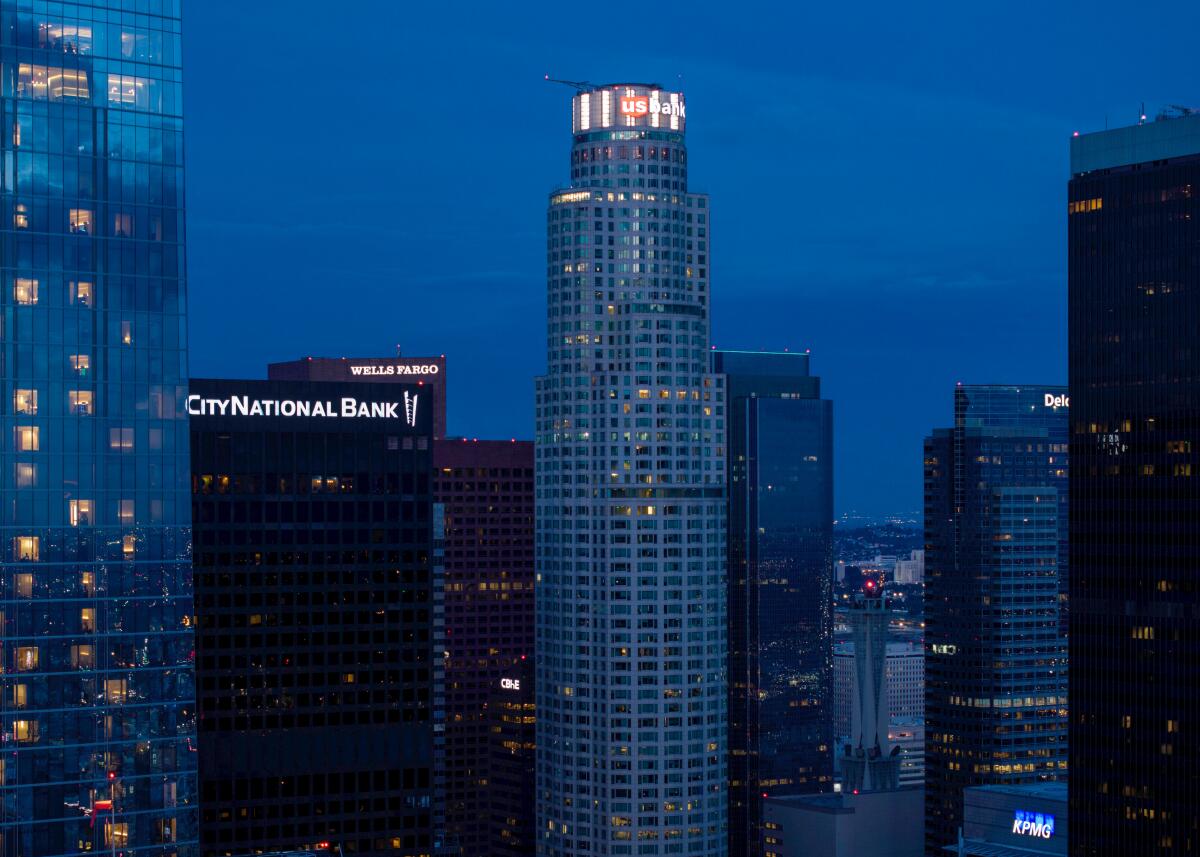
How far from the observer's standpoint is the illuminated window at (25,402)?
188375 millimetres

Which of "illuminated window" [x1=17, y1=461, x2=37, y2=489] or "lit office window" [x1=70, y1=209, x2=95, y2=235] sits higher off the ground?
"lit office window" [x1=70, y1=209, x2=95, y2=235]

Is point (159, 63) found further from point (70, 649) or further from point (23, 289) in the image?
point (70, 649)

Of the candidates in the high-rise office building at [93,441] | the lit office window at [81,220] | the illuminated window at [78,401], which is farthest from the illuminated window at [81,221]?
the illuminated window at [78,401]

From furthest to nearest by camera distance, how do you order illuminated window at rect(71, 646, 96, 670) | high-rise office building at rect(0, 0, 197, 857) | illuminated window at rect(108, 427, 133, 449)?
illuminated window at rect(108, 427, 133, 449) → illuminated window at rect(71, 646, 96, 670) → high-rise office building at rect(0, 0, 197, 857)

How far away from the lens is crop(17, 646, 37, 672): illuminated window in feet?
611

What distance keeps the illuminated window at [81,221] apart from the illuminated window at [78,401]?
1387 centimetres

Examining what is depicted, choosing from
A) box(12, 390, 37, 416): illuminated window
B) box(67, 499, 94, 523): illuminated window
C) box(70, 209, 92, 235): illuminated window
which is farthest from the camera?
box(70, 209, 92, 235): illuminated window

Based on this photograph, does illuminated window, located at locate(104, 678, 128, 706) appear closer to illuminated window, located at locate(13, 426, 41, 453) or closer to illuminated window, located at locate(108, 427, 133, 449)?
illuminated window, located at locate(108, 427, 133, 449)

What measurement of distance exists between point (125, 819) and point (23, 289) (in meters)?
46.4

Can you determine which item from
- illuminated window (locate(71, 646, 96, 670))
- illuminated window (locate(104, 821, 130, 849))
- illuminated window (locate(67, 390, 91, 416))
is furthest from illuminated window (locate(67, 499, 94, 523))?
illuminated window (locate(104, 821, 130, 849))

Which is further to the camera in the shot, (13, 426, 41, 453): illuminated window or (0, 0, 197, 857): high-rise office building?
(13, 426, 41, 453): illuminated window

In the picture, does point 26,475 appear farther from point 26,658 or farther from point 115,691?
point 115,691

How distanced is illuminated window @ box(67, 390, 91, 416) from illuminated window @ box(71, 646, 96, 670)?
20315mm

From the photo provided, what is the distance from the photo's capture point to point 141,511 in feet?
625
